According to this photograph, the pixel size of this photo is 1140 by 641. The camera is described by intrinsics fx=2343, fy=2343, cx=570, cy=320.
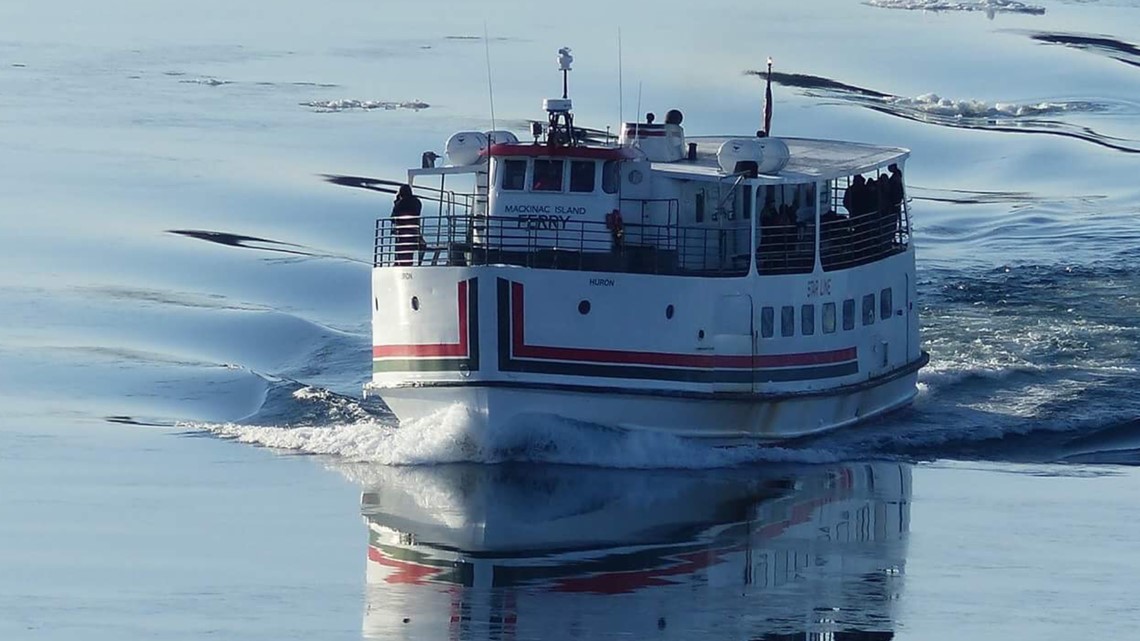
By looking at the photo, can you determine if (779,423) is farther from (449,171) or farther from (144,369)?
(144,369)

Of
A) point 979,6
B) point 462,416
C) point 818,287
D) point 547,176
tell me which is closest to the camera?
point 462,416

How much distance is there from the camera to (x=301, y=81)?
77375 millimetres

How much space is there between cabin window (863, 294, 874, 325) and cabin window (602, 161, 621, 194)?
529cm

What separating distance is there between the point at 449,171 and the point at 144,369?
8.17 metres

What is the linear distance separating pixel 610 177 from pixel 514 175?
149 cm

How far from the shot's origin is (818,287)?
122 ft

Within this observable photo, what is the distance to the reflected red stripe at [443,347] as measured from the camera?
34031 mm

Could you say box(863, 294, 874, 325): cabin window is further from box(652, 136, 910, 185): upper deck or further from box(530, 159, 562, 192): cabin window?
box(530, 159, 562, 192): cabin window

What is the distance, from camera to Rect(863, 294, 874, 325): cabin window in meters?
38.9

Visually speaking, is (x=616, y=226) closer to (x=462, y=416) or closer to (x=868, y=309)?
(x=462, y=416)

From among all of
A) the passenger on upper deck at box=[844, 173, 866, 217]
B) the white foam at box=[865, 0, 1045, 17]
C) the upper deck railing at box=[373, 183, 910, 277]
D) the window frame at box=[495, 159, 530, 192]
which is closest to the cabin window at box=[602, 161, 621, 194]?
the upper deck railing at box=[373, 183, 910, 277]

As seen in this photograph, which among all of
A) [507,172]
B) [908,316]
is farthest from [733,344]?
[908,316]

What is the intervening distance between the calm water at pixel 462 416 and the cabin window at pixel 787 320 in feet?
6.33

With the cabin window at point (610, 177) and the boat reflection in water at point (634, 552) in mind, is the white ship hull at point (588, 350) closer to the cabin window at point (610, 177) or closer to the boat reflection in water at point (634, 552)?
the boat reflection in water at point (634, 552)
